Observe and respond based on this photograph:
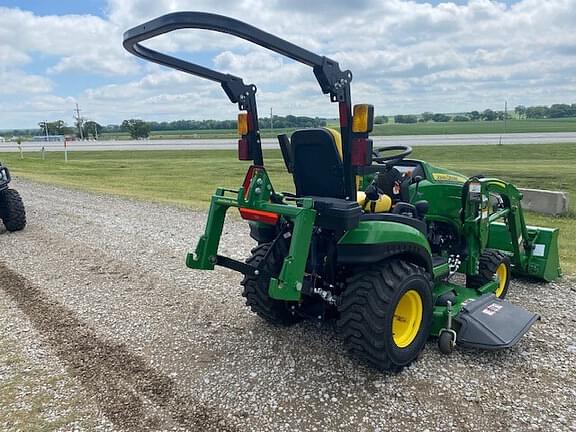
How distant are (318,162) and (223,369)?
1721 millimetres

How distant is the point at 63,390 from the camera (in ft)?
12.1

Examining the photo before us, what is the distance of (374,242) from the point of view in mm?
3564

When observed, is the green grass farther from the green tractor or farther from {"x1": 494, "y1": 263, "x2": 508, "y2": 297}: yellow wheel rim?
the green tractor

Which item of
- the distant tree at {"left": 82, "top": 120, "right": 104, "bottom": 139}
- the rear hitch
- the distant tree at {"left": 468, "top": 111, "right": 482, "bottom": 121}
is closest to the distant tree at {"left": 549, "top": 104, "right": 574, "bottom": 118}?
the distant tree at {"left": 468, "top": 111, "right": 482, "bottom": 121}

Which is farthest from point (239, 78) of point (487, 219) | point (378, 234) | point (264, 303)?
point (487, 219)

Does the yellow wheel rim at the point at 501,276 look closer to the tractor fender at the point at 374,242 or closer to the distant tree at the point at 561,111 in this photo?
the tractor fender at the point at 374,242

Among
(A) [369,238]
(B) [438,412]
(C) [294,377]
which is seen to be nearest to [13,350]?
(C) [294,377]

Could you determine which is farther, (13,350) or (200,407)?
(13,350)

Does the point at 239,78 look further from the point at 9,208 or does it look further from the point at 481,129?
the point at 481,129

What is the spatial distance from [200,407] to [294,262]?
3.80ft

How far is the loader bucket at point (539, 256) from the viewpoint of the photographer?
5805mm

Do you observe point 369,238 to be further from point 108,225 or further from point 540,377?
point 108,225

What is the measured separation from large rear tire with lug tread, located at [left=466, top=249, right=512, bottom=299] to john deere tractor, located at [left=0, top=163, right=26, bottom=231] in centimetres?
746

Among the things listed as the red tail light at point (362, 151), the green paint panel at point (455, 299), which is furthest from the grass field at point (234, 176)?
the red tail light at point (362, 151)
